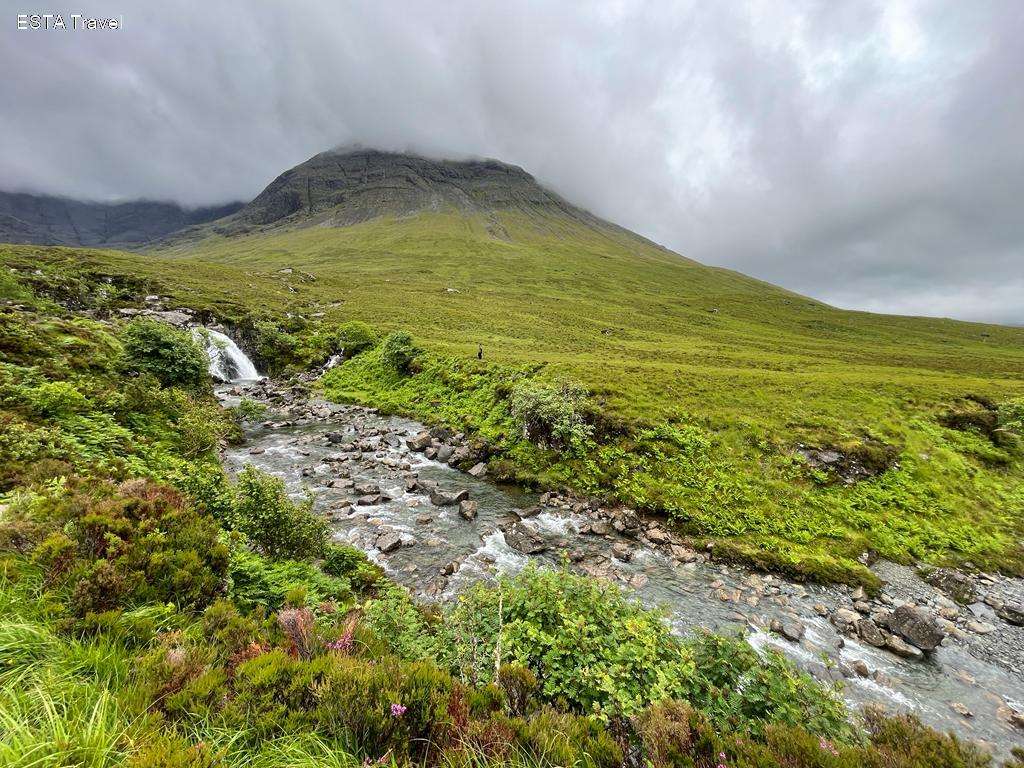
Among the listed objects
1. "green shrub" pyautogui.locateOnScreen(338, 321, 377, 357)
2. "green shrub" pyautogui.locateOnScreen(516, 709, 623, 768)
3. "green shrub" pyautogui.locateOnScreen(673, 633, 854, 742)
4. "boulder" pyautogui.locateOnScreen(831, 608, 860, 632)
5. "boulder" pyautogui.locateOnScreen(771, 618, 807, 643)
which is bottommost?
"boulder" pyautogui.locateOnScreen(771, 618, 807, 643)

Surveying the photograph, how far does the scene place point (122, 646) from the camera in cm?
437

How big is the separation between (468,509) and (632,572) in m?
7.02

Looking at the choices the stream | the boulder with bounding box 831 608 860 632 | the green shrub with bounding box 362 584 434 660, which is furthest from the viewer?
the boulder with bounding box 831 608 860 632

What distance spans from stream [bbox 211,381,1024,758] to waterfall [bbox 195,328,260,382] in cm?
2086

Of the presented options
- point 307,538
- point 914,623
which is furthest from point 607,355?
point 307,538

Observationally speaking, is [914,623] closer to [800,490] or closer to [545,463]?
[800,490]

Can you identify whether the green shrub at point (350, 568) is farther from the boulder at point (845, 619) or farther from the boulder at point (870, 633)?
the boulder at point (870, 633)

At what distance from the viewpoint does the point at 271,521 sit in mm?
10344

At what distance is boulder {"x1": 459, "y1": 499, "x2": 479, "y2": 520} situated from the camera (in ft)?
55.6

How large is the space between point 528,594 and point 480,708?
10.5 feet

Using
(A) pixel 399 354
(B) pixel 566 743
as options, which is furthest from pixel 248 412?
(B) pixel 566 743

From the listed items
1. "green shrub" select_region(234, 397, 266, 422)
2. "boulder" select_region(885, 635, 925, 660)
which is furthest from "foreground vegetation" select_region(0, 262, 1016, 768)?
"green shrub" select_region(234, 397, 266, 422)

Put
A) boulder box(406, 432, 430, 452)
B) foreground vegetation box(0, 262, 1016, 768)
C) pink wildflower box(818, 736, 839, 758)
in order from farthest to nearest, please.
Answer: boulder box(406, 432, 430, 452), pink wildflower box(818, 736, 839, 758), foreground vegetation box(0, 262, 1016, 768)

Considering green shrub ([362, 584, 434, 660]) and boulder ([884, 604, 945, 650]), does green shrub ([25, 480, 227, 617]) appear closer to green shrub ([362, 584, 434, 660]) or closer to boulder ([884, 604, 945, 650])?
green shrub ([362, 584, 434, 660])
